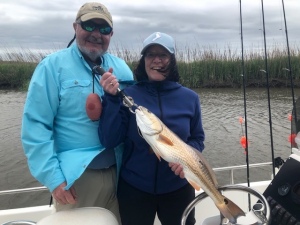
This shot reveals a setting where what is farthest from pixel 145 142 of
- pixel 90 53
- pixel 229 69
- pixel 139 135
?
pixel 229 69

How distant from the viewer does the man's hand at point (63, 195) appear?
2.23m

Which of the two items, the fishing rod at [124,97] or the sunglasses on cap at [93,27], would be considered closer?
the fishing rod at [124,97]

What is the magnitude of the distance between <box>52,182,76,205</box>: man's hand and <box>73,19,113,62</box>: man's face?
0.94 meters

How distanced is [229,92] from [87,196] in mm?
15705

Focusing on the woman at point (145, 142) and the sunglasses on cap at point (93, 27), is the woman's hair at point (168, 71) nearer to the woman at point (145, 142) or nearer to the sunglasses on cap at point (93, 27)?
the woman at point (145, 142)

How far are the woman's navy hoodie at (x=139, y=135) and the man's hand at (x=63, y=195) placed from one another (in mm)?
395

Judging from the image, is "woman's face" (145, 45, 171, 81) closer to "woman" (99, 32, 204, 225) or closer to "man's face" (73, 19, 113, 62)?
"woman" (99, 32, 204, 225)

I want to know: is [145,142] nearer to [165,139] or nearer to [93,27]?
[165,139]

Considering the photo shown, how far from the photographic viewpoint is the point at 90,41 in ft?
7.89

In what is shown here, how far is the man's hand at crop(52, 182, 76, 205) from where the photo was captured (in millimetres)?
2230

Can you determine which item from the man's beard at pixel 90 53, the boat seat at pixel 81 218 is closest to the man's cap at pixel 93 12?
the man's beard at pixel 90 53

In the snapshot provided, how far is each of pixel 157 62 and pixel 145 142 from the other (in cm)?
59

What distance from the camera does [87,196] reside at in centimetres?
249

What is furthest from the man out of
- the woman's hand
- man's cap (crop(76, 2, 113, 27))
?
the woman's hand
